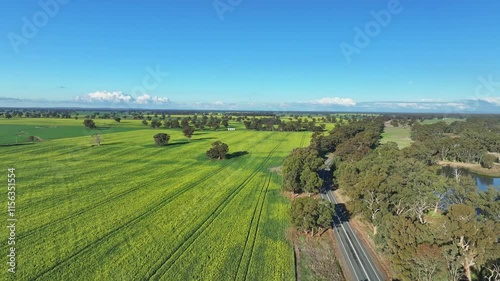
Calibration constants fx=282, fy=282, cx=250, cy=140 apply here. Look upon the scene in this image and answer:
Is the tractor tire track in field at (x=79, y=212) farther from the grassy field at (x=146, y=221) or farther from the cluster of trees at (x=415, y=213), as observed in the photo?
the cluster of trees at (x=415, y=213)

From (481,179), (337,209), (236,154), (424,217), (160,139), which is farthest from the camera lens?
(160,139)

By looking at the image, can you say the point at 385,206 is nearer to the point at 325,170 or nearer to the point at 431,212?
the point at 431,212

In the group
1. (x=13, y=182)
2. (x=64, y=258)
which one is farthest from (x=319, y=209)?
(x=13, y=182)

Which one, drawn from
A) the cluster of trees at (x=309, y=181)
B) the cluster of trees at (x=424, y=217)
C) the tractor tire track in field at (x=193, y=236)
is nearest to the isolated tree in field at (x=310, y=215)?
the cluster of trees at (x=309, y=181)

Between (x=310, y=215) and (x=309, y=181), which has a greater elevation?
(x=310, y=215)

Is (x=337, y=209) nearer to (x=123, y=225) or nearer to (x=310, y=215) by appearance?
(x=310, y=215)

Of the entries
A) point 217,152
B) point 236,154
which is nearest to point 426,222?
point 217,152

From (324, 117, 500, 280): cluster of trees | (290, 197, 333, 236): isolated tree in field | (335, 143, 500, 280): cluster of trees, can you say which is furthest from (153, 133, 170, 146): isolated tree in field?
(290, 197, 333, 236): isolated tree in field

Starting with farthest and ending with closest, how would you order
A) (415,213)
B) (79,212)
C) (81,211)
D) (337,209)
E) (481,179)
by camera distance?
(481,179)
(337,209)
(81,211)
(79,212)
(415,213)
